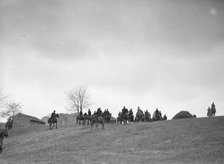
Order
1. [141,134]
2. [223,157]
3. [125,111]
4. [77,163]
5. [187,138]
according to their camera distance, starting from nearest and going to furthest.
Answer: [77,163] → [223,157] → [187,138] → [141,134] → [125,111]

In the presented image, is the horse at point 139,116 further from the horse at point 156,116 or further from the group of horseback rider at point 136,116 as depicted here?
the horse at point 156,116

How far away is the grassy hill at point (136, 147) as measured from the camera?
17453 mm

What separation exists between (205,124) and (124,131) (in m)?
9.50

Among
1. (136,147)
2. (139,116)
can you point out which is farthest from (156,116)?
(136,147)

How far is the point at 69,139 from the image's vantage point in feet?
92.2

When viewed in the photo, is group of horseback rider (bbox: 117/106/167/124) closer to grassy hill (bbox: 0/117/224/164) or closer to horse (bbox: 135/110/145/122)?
horse (bbox: 135/110/145/122)

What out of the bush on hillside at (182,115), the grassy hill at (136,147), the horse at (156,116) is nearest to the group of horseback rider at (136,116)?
the horse at (156,116)

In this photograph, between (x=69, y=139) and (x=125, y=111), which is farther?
(x=125, y=111)

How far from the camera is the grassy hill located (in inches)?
687

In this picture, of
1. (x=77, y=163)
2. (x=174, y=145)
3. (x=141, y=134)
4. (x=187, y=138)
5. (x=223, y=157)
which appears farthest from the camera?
(x=141, y=134)

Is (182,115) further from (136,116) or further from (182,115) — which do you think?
(136,116)

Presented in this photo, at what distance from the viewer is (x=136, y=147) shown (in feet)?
73.2

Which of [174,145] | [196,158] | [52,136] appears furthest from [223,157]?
[52,136]

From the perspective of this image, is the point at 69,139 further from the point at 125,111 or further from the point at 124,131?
the point at 125,111
